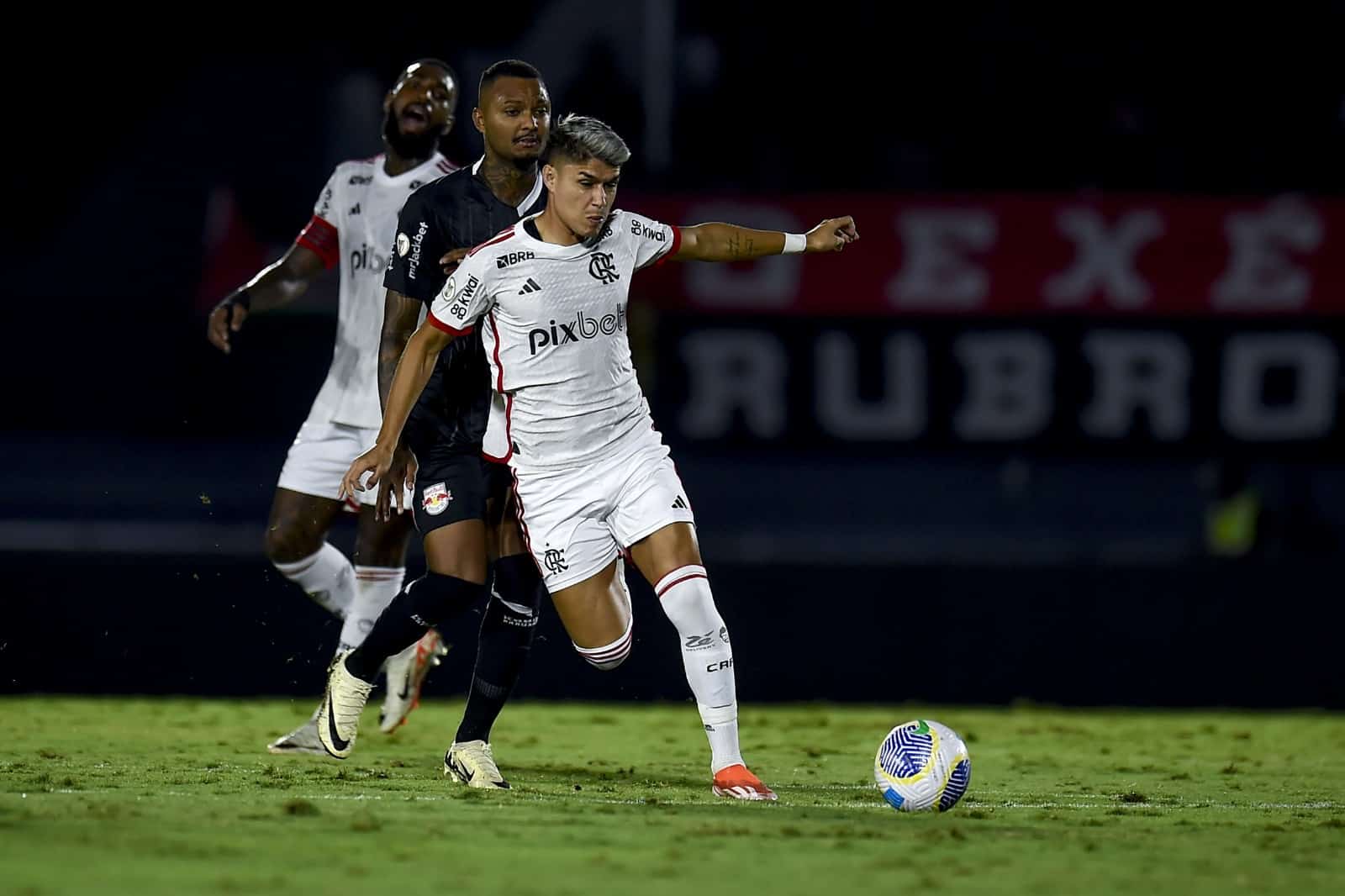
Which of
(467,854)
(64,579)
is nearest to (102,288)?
(64,579)

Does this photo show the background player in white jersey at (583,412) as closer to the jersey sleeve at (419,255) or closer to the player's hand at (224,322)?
the jersey sleeve at (419,255)

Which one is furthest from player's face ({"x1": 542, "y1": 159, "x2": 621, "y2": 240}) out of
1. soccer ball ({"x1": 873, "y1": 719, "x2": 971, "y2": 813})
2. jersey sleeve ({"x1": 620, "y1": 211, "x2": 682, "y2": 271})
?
soccer ball ({"x1": 873, "y1": 719, "x2": 971, "y2": 813})

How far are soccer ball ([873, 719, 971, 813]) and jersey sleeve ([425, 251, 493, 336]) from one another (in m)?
1.87

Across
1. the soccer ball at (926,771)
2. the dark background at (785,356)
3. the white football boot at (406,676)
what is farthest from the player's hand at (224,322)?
the soccer ball at (926,771)

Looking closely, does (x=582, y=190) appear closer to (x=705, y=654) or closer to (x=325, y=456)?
(x=705, y=654)

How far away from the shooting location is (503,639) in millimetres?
6227

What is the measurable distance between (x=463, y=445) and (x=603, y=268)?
32.1 inches

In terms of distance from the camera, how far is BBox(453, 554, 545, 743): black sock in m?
6.17

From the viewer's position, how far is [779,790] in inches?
239

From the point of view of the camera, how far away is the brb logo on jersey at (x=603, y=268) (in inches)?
227

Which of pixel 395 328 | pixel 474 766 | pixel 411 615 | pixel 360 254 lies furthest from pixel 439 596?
pixel 360 254

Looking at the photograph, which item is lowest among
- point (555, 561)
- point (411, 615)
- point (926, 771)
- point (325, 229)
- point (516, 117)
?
point (926, 771)

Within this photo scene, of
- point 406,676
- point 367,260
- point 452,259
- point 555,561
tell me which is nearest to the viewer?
point 555,561

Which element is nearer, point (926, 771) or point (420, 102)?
point (926, 771)
